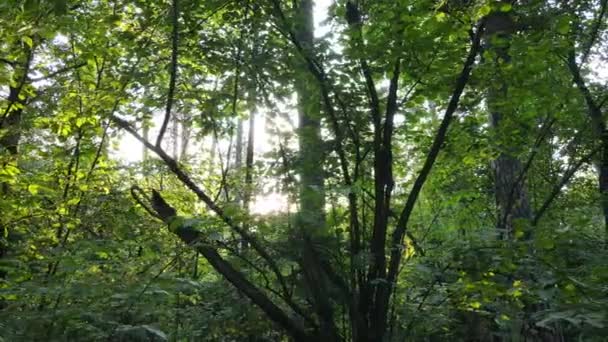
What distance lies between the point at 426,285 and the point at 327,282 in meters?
0.87

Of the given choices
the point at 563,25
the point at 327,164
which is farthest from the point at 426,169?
the point at 563,25

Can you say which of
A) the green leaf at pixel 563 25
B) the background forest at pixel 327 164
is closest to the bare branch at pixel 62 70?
the background forest at pixel 327 164

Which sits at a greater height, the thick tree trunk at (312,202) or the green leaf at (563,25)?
the green leaf at (563,25)

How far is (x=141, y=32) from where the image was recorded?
313cm

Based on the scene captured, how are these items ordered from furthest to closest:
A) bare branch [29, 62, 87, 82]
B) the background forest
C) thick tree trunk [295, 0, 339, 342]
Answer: bare branch [29, 62, 87, 82]
thick tree trunk [295, 0, 339, 342]
the background forest

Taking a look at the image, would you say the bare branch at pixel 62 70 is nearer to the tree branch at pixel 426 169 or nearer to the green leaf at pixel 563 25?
the tree branch at pixel 426 169

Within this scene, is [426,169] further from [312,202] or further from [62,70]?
[62,70]

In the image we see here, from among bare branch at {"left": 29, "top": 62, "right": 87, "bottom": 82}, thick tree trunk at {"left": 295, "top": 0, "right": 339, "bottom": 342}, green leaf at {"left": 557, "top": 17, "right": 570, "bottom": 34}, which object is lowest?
thick tree trunk at {"left": 295, "top": 0, "right": 339, "bottom": 342}

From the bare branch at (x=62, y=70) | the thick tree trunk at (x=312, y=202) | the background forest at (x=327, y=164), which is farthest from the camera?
the bare branch at (x=62, y=70)

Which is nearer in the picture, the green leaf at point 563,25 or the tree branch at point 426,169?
the green leaf at point 563,25

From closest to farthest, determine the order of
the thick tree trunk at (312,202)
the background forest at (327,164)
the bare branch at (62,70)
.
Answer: the background forest at (327,164) → the thick tree trunk at (312,202) → the bare branch at (62,70)

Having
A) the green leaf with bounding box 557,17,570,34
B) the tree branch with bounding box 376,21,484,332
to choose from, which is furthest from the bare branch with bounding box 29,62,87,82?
the green leaf with bounding box 557,17,570,34

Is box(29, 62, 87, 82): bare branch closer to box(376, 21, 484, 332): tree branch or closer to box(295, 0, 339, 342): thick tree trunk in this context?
box(295, 0, 339, 342): thick tree trunk

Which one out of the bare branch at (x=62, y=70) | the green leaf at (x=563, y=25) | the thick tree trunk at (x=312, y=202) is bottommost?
the thick tree trunk at (x=312, y=202)
